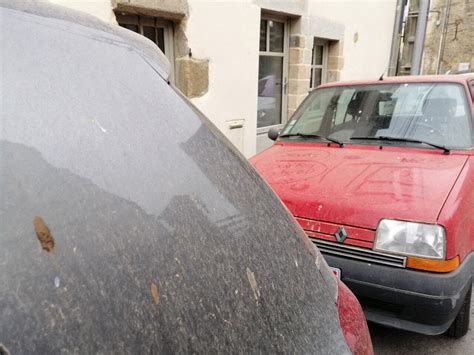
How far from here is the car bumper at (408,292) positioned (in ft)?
6.45

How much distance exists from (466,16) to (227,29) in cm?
1280

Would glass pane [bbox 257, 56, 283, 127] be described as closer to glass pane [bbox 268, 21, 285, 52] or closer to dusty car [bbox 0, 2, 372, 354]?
glass pane [bbox 268, 21, 285, 52]

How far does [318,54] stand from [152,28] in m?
4.46

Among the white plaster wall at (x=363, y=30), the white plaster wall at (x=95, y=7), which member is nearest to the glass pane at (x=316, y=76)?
the white plaster wall at (x=363, y=30)

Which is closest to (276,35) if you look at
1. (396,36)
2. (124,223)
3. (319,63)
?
(319,63)

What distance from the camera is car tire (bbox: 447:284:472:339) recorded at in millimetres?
2305

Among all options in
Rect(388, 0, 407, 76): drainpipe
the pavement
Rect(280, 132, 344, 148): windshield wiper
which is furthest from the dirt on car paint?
Rect(388, 0, 407, 76): drainpipe

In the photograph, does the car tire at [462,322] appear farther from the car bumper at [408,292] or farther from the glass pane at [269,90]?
the glass pane at [269,90]

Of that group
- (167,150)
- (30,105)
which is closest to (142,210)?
(167,150)

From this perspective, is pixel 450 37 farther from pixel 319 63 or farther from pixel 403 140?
pixel 403 140

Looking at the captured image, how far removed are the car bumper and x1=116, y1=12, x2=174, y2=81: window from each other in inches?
125

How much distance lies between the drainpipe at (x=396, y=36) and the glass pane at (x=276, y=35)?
5.20 m

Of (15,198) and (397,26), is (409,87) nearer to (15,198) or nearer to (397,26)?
(15,198)

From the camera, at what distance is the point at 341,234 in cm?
216
